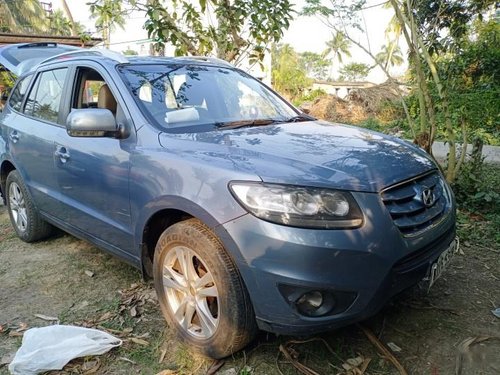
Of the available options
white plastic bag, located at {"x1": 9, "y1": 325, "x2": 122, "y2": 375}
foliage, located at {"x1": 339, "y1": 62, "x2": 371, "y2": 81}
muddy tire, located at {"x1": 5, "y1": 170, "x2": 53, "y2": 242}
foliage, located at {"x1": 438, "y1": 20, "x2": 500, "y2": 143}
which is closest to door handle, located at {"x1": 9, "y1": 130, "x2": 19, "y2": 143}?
muddy tire, located at {"x1": 5, "y1": 170, "x2": 53, "y2": 242}

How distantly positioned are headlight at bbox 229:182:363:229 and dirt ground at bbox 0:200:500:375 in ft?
2.82

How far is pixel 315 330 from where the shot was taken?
1.96 metres

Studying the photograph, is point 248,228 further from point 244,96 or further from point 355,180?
point 244,96

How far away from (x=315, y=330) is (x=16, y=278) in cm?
272

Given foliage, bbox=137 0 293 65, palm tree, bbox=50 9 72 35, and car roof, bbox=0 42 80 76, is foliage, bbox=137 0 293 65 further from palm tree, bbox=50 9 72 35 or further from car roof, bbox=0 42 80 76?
palm tree, bbox=50 9 72 35

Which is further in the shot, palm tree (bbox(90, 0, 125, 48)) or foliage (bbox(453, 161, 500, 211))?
palm tree (bbox(90, 0, 125, 48))

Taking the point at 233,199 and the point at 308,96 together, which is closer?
the point at 233,199

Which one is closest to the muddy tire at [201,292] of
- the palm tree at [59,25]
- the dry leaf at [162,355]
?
the dry leaf at [162,355]

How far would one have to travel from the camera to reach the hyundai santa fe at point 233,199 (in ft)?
6.28

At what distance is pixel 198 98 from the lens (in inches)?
120

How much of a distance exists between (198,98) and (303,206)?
1454 millimetres

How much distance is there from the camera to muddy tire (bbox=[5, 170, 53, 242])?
4.03 metres

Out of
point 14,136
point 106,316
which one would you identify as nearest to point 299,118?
point 106,316

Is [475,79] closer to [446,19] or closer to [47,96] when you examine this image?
[446,19]
